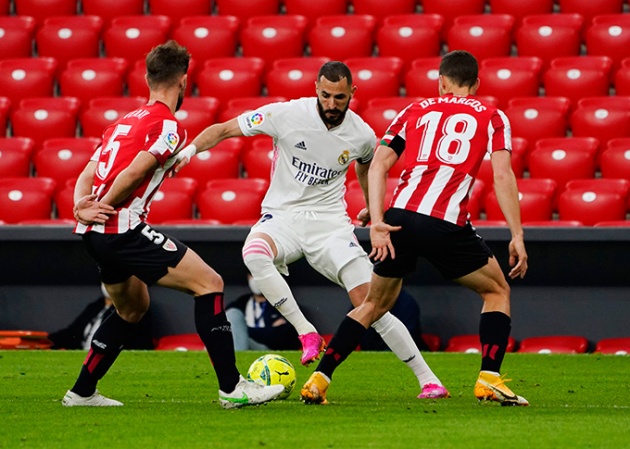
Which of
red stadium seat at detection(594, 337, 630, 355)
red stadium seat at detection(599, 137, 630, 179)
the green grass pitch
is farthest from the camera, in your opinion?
red stadium seat at detection(599, 137, 630, 179)

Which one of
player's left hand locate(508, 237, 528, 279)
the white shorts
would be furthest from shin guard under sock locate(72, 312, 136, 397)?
player's left hand locate(508, 237, 528, 279)

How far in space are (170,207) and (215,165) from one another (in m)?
0.80

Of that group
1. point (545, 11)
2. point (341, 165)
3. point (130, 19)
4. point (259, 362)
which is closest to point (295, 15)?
point (130, 19)

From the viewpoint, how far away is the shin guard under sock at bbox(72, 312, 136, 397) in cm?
584

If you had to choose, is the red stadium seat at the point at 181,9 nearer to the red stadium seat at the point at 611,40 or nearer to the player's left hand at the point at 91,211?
the red stadium seat at the point at 611,40

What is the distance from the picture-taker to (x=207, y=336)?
5559mm

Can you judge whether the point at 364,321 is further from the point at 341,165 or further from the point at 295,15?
the point at 295,15

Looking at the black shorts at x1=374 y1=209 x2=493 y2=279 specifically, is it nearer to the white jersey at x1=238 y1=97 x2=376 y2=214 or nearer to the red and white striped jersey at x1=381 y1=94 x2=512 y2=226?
the red and white striped jersey at x1=381 y1=94 x2=512 y2=226

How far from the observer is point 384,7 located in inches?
535

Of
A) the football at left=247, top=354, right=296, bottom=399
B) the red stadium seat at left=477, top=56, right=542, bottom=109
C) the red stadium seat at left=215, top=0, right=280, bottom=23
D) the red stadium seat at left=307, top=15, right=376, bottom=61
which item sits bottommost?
the football at left=247, top=354, right=296, bottom=399

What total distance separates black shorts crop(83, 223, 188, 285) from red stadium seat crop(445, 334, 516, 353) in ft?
17.4

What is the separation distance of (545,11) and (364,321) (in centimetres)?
813

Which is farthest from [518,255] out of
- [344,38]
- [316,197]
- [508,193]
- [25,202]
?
[344,38]

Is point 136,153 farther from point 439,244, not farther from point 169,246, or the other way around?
point 439,244
